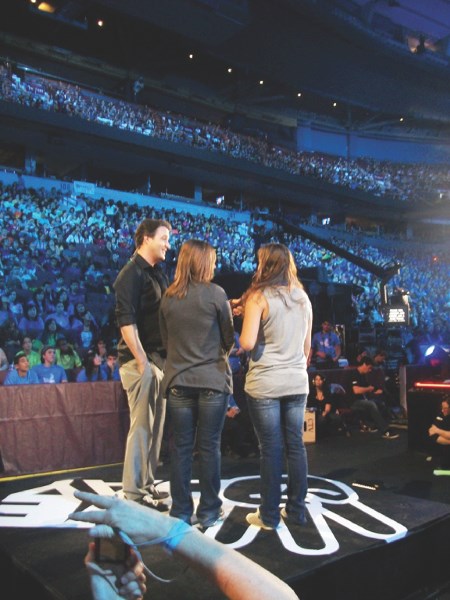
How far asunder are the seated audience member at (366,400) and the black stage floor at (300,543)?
3082mm

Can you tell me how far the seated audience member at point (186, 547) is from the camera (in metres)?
1.04

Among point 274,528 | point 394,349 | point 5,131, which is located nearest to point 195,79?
point 5,131

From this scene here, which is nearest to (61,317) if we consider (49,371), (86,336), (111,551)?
(86,336)

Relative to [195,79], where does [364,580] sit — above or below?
below

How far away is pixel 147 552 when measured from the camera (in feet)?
8.58

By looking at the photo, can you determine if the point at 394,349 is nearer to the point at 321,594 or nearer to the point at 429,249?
the point at 321,594

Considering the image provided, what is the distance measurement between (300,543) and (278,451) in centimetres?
49

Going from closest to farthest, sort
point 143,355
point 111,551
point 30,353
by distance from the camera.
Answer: point 111,551 < point 143,355 < point 30,353

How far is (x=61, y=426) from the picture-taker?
207 inches

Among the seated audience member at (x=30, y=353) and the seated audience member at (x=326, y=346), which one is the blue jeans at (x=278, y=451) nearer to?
the seated audience member at (x=30, y=353)

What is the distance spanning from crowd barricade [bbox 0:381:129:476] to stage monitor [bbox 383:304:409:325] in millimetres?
7833

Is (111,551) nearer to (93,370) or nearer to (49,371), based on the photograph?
(49,371)

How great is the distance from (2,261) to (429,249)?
25494mm

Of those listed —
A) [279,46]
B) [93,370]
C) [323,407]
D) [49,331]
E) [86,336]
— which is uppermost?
[279,46]
